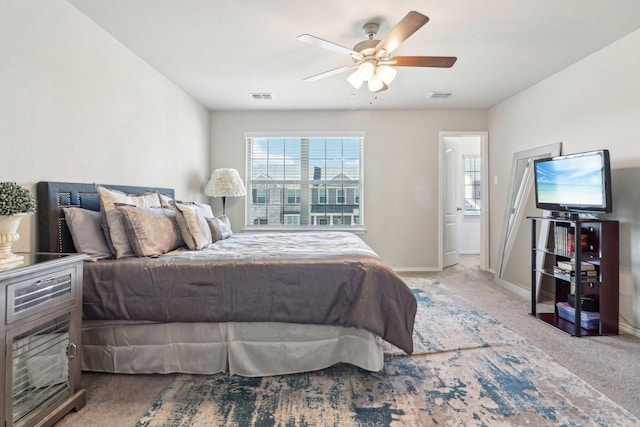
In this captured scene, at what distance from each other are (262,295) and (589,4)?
3.05 m

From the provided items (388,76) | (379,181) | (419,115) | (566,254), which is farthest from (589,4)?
(379,181)

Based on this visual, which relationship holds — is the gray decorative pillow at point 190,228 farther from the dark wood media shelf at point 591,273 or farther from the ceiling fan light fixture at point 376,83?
the dark wood media shelf at point 591,273

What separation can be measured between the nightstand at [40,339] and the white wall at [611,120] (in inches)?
161

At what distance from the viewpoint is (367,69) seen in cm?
257

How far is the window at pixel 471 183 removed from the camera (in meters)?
7.25

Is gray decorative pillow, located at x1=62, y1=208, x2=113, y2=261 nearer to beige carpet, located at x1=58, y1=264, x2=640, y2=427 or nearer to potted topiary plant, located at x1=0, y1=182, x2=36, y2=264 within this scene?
potted topiary plant, located at x1=0, y1=182, x2=36, y2=264

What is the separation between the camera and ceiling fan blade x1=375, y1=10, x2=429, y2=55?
1.98m

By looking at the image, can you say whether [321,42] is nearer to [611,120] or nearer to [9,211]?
[9,211]

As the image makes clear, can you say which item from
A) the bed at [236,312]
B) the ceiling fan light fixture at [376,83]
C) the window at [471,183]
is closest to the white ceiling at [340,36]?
the ceiling fan light fixture at [376,83]

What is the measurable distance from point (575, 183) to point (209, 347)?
133 inches

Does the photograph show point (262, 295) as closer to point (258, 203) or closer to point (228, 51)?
point (228, 51)

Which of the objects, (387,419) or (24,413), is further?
(387,419)

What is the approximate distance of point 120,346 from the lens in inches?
82.2

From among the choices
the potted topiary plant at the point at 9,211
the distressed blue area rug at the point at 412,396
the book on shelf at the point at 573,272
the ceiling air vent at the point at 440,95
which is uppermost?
the ceiling air vent at the point at 440,95
